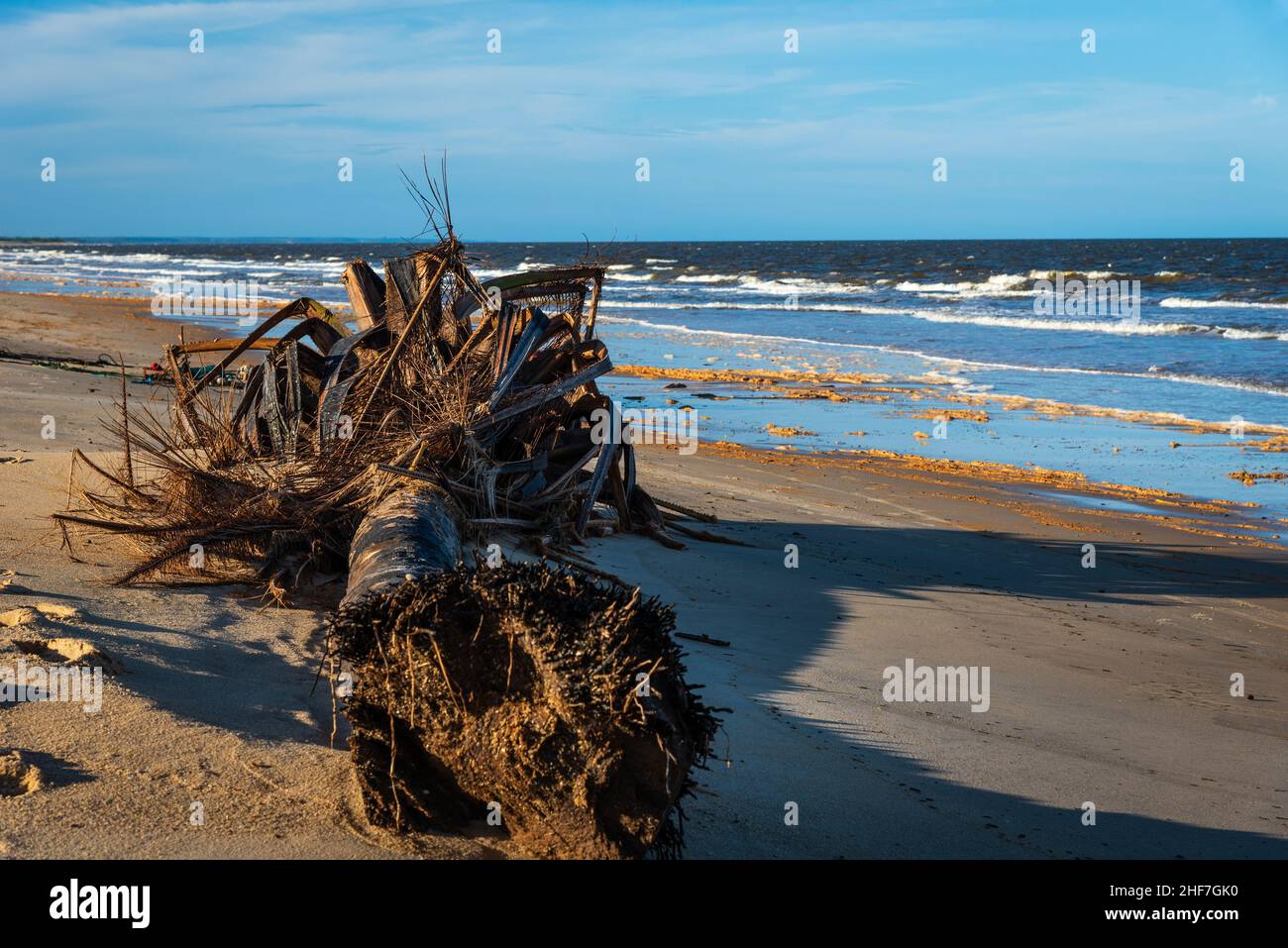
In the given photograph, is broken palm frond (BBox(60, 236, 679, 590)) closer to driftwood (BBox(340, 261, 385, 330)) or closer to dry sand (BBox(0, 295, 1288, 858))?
driftwood (BBox(340, 261, 385, 330))

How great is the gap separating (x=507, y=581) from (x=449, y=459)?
3.02 m

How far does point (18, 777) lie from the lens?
278 cm

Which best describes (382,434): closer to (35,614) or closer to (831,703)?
(35,614)

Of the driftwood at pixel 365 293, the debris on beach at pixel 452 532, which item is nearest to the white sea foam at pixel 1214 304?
the debris on beach at pixel 452 532

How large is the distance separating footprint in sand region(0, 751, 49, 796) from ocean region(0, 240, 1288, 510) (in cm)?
419

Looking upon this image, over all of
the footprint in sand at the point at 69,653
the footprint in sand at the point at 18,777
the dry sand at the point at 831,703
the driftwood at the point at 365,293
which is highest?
the driftwood at the point at 365,293

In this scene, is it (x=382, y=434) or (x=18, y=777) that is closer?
(x=18, y=777)

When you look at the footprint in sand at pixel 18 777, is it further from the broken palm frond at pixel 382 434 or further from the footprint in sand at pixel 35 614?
the broken palm frond at pixel 382 434

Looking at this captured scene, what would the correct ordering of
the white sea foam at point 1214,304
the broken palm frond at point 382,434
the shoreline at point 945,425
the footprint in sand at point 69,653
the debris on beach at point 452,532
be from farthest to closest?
1. the white sea foam at point 1214,304
2. the shoreline at point 945,425
3. the broken palm frond at point 382,434
4. the footprint in sand at point 69,653
5. the debris on beach at point 452,532

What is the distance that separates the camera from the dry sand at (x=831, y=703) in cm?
284

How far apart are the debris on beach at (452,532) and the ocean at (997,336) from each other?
39.4 inches

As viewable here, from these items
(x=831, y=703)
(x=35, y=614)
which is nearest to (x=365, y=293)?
(x=35, y=614)

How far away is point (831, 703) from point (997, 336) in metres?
24.2

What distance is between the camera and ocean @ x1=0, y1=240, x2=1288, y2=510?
497 inches
